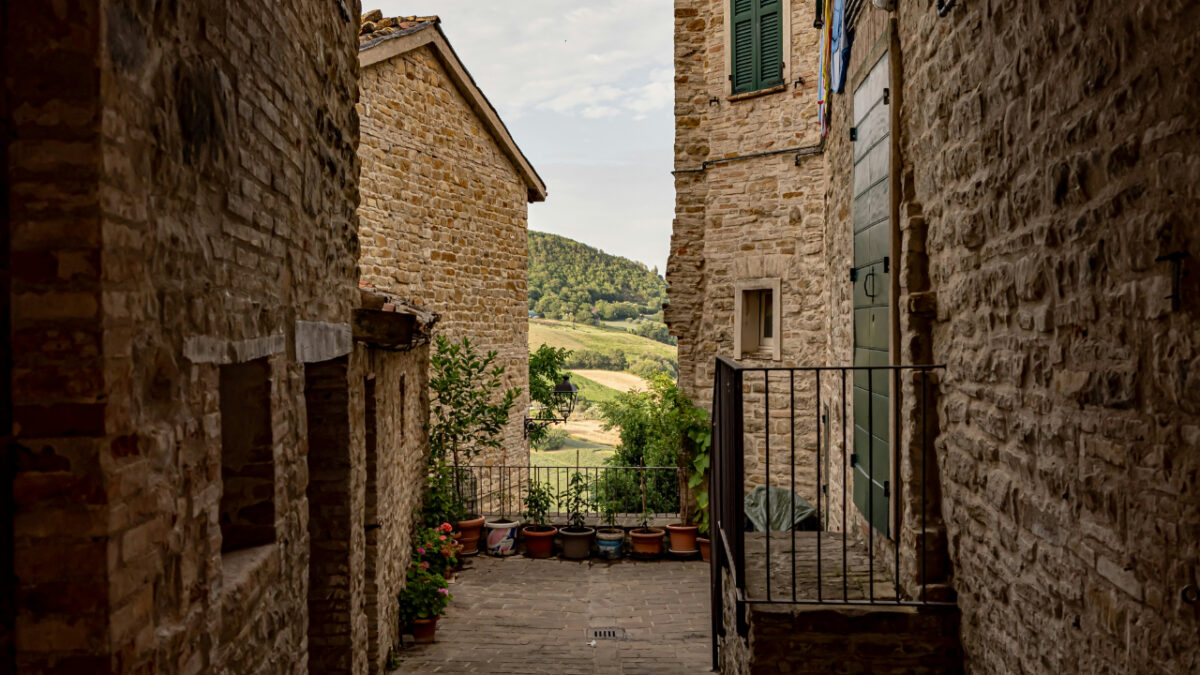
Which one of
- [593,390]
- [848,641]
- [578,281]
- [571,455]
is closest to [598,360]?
[578,281]

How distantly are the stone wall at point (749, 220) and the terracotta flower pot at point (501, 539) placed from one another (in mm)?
3117

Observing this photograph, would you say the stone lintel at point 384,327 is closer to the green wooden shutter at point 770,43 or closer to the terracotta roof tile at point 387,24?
the terracotta roof tile at point 387,24

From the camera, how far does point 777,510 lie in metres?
7.10

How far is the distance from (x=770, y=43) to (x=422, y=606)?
25.8 feet

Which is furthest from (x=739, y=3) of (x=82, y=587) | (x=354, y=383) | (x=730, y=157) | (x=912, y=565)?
(x=82, y=587)

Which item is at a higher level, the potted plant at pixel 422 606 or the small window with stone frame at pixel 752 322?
the small window with stone frame at pixel 752 322

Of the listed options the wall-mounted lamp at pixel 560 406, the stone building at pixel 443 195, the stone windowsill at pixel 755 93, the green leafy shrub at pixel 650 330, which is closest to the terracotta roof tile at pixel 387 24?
the stone building at pixel 443 195

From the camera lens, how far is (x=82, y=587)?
1.95 m

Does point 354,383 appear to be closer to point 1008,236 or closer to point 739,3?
point 1008,236

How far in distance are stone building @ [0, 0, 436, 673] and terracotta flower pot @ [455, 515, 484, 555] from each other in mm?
6435

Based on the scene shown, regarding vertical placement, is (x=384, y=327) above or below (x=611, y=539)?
above

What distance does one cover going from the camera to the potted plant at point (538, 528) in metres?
10.2

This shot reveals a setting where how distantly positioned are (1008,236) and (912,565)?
1823 millimetres

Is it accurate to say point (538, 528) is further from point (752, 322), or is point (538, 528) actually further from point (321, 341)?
point (321, 341)
